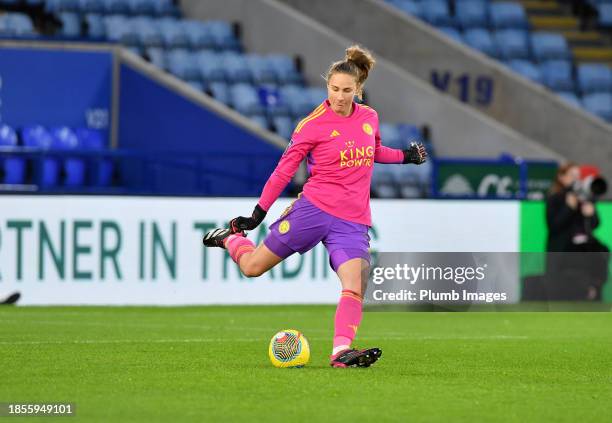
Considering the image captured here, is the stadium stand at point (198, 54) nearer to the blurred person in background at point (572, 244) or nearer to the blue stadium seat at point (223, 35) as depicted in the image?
the blue stadium seat at point (223, 35)

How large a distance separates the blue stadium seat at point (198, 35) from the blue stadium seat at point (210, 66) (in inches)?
13.1

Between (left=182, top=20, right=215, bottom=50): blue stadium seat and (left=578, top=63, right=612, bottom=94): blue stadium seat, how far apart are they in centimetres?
729

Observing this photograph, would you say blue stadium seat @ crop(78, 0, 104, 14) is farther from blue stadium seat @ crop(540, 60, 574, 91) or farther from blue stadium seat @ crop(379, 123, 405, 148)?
blue stadium seat @ crop(540, 60, 574, 91)

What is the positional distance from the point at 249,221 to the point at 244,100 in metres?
14.2

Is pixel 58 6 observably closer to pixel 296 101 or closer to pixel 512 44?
pixel 296 101

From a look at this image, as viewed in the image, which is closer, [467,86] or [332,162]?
[332,162]

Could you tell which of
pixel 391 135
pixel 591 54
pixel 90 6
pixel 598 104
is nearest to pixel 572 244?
pixel 391 135

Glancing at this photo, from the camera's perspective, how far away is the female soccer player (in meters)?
9.53

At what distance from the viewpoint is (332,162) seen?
9578 millimetres

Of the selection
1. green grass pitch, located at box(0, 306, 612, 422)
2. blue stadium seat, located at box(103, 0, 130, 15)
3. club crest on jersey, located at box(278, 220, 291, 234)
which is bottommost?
green grass pitch, located at box(0, 306, 612, 422)

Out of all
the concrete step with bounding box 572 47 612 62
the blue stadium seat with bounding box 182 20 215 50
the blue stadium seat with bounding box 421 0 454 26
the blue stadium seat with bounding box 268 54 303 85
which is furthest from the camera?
the concrete step with bounding box 572 47 612 62

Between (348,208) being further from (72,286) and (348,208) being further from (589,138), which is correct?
(589,138)

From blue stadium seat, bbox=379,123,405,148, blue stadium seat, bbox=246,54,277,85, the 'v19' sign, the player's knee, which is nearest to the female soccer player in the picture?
the player's knee

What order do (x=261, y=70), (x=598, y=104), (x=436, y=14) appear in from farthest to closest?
(x=436, y=14) → (x=598, y=104) → (x=261, y=70)
